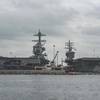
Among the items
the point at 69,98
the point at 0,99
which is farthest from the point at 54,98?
the point at 0,99

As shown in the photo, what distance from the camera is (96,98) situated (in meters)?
78.3

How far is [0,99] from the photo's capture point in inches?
2987

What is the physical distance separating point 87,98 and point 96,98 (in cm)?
130

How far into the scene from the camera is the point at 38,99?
76.1m

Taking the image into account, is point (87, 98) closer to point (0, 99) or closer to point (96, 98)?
point (96, 98)

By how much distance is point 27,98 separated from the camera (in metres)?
78.4

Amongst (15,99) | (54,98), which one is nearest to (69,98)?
(54,98)

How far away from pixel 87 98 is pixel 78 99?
8.02 feet

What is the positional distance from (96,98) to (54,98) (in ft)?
19.9

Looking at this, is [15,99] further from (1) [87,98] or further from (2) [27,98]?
(1) [87,98]

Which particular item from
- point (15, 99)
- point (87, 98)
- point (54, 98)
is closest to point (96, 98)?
point (87, 98)

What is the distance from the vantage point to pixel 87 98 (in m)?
78.6

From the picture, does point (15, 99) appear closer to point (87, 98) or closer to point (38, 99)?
point (38, 99)

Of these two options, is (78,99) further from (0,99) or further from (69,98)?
(0,99)
